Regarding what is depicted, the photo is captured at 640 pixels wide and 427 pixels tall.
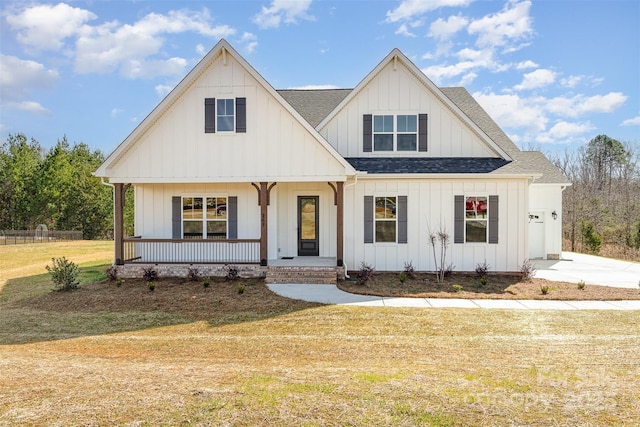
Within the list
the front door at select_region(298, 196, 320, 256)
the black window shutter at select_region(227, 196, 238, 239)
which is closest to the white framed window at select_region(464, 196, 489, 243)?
the front door at select_region(298, 196, 320, 256)

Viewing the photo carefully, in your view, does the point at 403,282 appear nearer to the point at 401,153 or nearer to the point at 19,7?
the point at 401,153

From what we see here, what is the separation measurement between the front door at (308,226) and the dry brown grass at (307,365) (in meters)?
4.71

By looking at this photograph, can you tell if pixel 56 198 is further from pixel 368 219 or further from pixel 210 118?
pixel 368 219

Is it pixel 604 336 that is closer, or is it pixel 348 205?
pixel 604 336

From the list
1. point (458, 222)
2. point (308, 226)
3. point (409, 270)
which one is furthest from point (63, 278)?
point (458, 222)

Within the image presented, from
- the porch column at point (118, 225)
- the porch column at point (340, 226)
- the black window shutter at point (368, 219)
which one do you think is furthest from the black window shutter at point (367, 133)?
the porch column at point (118, 225)

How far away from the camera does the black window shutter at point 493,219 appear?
44.9ft

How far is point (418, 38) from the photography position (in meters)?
16.1

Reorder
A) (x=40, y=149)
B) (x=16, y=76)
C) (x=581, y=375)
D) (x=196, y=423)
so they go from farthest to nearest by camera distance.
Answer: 1. (x=40, y=149)
2. (x=16, y=76)
3. (x=581, y=375)
4. (x=196, y=423)

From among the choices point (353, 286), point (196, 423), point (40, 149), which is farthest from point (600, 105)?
point (40, 149)

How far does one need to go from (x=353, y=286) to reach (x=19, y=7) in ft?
62.8

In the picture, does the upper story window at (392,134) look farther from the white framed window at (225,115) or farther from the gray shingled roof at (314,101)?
the white framed window at (225,115)

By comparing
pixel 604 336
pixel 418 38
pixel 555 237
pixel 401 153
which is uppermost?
pixel 418 38

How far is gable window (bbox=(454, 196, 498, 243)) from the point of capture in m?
13.7
